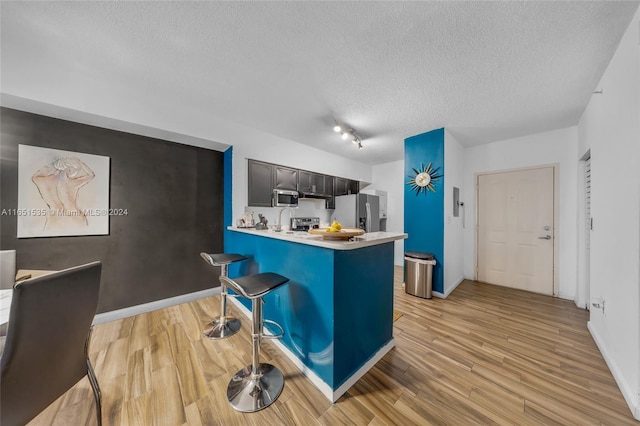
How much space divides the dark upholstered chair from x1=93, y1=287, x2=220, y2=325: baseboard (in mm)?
1775

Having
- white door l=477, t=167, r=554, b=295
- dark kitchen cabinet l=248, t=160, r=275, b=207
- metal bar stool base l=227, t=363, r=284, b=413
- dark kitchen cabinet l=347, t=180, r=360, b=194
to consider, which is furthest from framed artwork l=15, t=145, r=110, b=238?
white door l=477, t=167, r=554, b=295

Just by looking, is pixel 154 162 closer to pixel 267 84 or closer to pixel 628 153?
pixel 267 84

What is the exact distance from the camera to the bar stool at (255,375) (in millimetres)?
1394

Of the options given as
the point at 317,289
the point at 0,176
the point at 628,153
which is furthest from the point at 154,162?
the point at 628,153

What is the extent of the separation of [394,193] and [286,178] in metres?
2.87

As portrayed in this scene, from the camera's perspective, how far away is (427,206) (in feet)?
11.2

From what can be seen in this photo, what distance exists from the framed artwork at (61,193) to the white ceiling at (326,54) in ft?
2.11

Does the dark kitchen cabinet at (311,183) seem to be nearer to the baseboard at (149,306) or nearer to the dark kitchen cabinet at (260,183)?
the dark kitchen cabinet at (260,183)

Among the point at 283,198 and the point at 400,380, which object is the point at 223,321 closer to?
the point at 400,380

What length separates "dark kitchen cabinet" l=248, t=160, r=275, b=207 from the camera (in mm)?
3327

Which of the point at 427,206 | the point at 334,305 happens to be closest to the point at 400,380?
the point at 334,305

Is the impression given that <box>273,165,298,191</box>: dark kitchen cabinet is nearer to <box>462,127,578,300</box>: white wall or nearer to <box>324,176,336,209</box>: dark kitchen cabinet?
<box>324,176,336,209</box>: dark kitchen cabinet

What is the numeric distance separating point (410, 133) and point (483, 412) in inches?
133

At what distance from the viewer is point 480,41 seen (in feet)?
5.35
